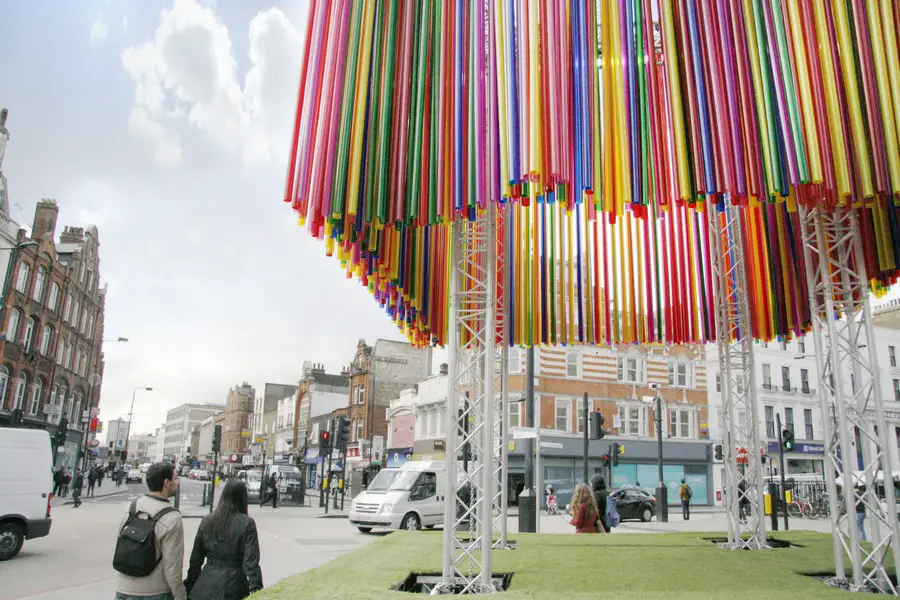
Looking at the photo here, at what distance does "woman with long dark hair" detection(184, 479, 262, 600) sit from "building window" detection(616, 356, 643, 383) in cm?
3830

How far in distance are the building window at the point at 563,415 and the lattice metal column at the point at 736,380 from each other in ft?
86.0

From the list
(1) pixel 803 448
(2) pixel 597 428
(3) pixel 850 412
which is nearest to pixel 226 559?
(3) pixel 850 412

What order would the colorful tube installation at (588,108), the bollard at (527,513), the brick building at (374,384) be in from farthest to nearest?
the brick building at (374,384) < the bollard at (527,513) < the colorful tube installation at (588,108)

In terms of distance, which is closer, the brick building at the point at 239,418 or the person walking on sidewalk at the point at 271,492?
the person walking on sidewalk at the point at 271,492

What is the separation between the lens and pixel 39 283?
1478 inches

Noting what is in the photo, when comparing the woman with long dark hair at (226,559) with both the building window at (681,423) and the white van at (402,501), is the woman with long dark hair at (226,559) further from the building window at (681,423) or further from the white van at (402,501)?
the building window at (681,423)

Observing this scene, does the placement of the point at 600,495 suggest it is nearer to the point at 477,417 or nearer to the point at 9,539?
the point at 477,417

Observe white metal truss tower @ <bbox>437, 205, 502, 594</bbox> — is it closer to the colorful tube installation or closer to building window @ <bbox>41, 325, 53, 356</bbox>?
the colorful tube installation

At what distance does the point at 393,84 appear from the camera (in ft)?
27.5

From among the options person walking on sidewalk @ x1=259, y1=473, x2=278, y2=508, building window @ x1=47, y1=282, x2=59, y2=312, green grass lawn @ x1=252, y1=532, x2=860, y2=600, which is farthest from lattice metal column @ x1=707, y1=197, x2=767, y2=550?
building window @ x1=47, y1=282, x2=59, y2=312

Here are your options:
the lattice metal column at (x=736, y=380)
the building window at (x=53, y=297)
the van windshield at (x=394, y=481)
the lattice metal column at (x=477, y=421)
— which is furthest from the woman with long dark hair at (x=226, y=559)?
the building window at (x=53, y=297)

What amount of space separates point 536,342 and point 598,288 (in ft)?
6.09

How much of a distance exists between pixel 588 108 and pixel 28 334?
38212 mm

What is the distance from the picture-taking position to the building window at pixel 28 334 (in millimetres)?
35956
